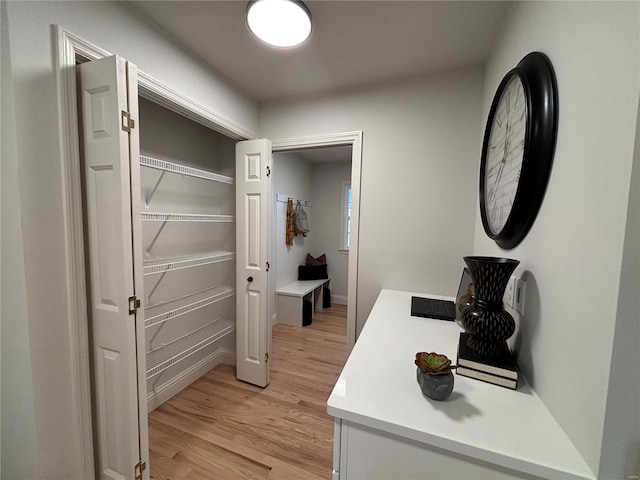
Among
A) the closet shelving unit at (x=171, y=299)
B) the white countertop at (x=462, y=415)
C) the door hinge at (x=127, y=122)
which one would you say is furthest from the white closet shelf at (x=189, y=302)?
the white countertop at (x=462, y=415)

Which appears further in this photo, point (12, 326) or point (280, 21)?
point (280, 21)

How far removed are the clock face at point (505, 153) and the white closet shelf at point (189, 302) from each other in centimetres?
195

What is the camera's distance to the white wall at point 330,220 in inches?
177

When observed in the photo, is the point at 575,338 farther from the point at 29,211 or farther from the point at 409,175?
the point at 29,211

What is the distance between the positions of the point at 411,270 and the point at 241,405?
1673 mm

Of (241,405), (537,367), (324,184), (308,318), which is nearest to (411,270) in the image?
(537,367)

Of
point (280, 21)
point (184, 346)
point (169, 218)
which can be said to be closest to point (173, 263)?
point (169, 218)

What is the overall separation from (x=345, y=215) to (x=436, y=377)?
3.87 metres

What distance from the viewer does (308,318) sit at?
353 centimetres

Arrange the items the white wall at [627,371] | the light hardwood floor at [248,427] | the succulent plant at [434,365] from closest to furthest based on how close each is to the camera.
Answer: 1. the white wall at [627,371]
2. the succulent plant at [434,365]
3. the light hardwood floor at [248,427]

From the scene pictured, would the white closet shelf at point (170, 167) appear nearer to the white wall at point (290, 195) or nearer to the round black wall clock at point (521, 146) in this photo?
the white wall at point (290, 195)

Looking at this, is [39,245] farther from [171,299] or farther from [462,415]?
[462,415]

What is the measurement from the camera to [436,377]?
2.37 ft

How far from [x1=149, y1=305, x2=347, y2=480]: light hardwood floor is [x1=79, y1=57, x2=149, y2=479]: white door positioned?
0.37 meters
